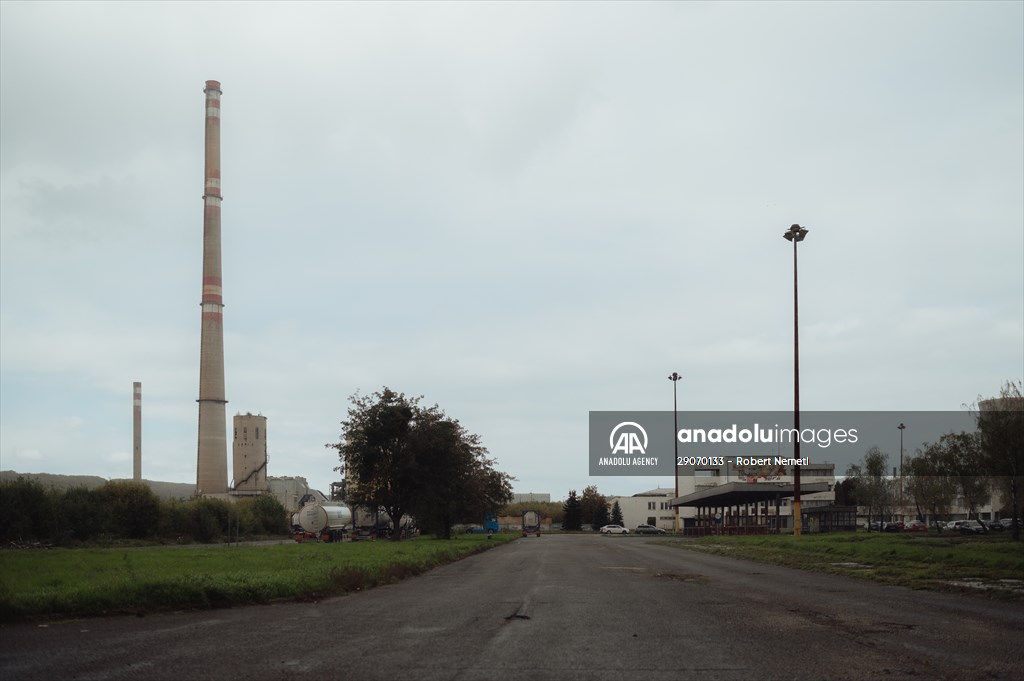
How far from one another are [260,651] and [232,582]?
656cm

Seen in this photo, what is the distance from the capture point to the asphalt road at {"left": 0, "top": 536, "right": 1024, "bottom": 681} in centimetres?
828

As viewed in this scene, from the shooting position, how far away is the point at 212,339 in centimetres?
7838

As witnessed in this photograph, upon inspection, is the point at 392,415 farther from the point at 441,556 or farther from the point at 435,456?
the point at 441,556

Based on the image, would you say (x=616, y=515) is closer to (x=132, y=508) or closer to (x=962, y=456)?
(x=962, y=456)

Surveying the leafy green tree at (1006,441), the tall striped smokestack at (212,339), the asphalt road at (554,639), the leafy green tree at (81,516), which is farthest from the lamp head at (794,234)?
the tall striped smokestack at (212,339)

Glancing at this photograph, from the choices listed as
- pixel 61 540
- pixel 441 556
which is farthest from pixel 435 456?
pixel 61 540

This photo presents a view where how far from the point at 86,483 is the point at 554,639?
7779 centimetres

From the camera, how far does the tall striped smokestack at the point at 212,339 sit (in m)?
78.3

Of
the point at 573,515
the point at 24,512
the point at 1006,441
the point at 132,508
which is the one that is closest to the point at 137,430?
the point at 132,508

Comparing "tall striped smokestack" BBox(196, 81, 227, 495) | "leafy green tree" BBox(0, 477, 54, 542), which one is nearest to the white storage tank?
"leafy green tree" BBox(0, 477, 54, 542)

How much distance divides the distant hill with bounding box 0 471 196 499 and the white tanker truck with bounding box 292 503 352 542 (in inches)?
452

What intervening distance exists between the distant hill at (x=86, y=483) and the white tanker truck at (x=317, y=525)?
37.6 ft

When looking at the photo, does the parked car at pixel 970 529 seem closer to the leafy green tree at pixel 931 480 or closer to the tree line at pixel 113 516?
the leafy green tree at pixel 931 480

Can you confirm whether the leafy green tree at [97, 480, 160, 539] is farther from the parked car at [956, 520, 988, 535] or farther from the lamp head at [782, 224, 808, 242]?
the parked car at [956, 520, 988, 535]
